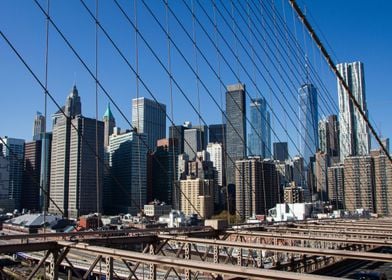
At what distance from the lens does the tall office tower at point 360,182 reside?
187 ft

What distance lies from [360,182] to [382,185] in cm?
941

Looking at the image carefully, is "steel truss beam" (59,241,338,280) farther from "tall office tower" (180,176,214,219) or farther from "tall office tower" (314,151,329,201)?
"tall office tower" (180,176,214,219)

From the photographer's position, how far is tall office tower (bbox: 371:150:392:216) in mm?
61031

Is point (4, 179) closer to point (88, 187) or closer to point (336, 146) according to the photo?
point (88, 187)

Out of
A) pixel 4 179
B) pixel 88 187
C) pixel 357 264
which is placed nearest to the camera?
pixel 357 264

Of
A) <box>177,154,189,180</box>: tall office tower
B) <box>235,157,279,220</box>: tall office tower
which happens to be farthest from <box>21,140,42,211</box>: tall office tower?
<box>235,157,279,220</box>: tall office tower

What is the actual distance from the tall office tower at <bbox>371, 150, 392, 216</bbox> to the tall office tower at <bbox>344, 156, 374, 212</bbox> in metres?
0.78

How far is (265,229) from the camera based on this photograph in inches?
585

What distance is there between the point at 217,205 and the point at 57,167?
40059mm

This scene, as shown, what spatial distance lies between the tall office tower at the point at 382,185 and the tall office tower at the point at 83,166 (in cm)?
3924

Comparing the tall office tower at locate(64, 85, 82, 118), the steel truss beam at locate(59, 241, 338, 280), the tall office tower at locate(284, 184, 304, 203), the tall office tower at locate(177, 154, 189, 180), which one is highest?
the tall office tower at locate(64, 85, 82, 118)

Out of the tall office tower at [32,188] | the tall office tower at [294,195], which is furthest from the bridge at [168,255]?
the tall office tower at [32,188]

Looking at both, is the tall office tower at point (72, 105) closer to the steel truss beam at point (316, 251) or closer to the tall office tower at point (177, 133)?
the tall office tower at point (177, 133)

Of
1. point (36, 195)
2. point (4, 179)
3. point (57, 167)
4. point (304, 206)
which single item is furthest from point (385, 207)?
point (36, 195)
